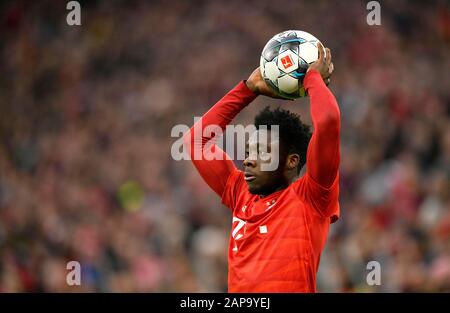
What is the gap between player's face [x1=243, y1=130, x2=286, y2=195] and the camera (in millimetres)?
4152

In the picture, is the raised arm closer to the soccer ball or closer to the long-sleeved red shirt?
the long-sleeved red shirt

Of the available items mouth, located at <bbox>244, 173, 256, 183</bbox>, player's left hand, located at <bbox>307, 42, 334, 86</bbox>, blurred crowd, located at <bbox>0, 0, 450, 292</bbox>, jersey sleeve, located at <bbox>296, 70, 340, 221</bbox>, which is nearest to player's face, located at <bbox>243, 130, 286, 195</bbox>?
mouth, located at <bbox>244, 173, 256, 183</bbox>

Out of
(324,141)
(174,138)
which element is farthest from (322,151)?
(174,138)

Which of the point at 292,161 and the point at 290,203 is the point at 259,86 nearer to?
the point at 292,161

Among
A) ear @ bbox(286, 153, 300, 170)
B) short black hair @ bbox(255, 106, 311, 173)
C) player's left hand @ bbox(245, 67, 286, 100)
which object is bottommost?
ear @ bbox(286, 153, 300, 170)

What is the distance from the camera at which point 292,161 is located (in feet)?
13.9

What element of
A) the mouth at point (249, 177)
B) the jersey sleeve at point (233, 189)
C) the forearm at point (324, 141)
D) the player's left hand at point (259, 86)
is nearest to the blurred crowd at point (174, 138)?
the jersey sleeve at point (233, 189)

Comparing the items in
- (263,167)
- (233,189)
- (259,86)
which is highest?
(259,86)

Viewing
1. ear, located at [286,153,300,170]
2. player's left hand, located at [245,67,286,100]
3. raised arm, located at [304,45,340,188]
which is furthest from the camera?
player's left hand, located at [245,67,286,100]

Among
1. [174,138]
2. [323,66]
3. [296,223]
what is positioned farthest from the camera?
[174,138]

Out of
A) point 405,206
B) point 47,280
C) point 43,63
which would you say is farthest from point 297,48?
point 43,63

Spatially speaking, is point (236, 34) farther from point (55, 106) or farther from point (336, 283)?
point (336, 283)

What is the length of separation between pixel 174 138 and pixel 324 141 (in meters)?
7.49

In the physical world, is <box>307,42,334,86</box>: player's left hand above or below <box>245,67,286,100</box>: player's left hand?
above
